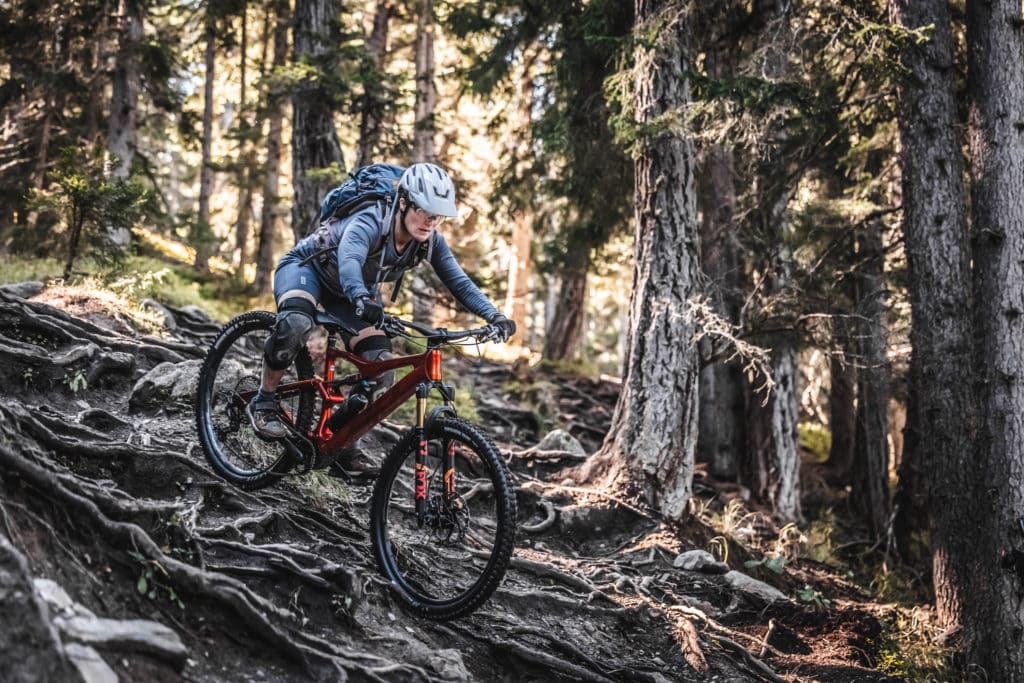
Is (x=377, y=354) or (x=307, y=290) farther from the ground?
(x=307, y=290)

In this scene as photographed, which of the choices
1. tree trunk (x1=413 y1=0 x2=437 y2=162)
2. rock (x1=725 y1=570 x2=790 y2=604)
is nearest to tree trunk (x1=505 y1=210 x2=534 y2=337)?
tree trunk (x1=413 y1=0 x2=437 y2=162)

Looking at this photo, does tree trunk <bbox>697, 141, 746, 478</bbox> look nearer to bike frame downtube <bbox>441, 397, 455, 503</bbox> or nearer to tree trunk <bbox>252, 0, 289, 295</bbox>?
bike frame downtube <bbox>441, 397, 455, 503</bbox>

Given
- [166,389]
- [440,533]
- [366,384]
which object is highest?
[366,384]

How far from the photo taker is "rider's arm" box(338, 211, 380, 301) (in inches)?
193

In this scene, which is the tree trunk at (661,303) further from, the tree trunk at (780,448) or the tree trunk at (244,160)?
the tree trunk at (244,160)

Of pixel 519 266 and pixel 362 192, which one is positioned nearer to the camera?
pixel 362 192

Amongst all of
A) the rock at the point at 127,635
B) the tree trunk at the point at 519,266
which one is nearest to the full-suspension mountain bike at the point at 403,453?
the rock at the point at 127,635

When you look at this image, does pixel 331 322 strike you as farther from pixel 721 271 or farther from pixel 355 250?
pixel 721 271

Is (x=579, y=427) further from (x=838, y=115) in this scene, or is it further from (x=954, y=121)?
(x=954, y=121)

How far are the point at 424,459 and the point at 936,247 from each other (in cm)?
662

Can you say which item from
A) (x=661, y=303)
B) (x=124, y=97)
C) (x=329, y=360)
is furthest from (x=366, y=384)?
(x=124, y=97)

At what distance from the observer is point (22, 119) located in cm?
1487

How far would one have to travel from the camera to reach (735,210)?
11570mm

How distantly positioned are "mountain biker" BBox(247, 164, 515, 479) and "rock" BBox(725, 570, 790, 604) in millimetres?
4196
